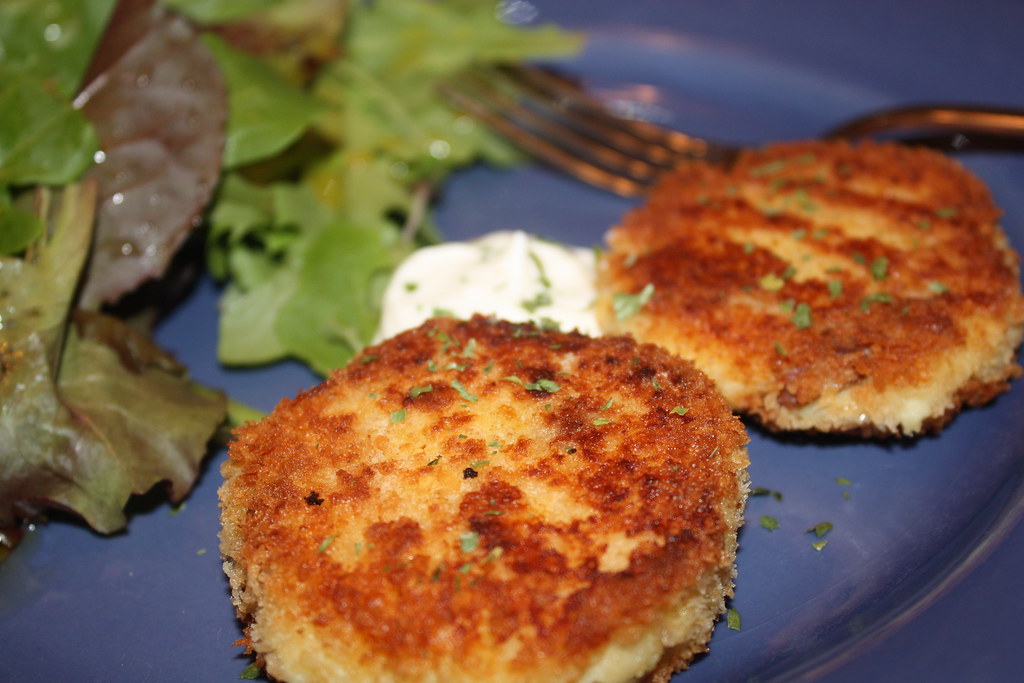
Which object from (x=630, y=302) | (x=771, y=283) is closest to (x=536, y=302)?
(x=630, y=302)

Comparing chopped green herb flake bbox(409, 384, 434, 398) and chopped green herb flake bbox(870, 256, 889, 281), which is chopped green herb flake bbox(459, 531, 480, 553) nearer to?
chopped green herb flake bbox(409, 384, 434, 398)

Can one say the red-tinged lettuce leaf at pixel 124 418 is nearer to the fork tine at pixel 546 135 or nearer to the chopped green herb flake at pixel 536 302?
the chopped green herb flake at pixel 536 302

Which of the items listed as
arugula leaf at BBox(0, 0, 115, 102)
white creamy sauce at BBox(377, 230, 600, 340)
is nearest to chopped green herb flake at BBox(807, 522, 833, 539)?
white creamy sauce at BBox(377, 230, 600, 340)

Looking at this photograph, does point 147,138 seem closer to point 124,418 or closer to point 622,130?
point 124,418

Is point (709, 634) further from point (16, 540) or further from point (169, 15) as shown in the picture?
point (169, 15)

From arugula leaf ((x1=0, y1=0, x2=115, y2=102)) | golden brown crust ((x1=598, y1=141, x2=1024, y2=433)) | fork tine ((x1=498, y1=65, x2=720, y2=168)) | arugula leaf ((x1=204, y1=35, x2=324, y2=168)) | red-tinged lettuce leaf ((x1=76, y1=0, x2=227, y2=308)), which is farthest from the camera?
fork tine ((x1=498, y1=65, x2=720, y2=168))

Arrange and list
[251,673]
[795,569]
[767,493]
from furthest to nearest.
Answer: [767,493] < [795,569] < [251,673]
